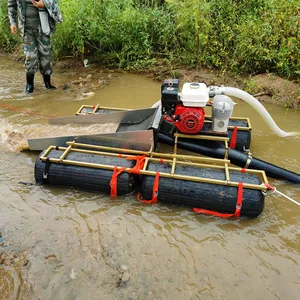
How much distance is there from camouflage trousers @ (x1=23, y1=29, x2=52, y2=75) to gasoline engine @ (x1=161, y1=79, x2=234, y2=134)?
136 inches

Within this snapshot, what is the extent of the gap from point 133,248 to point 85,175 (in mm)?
1090

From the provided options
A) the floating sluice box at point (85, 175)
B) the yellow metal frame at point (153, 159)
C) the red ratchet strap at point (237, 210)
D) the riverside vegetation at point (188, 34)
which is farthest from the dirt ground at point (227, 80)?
the floating sluice box at point (85, 175)

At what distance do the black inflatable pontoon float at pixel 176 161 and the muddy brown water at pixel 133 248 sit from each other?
18 cm

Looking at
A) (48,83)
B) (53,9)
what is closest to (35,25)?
(53,9)

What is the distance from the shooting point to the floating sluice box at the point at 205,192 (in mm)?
3455

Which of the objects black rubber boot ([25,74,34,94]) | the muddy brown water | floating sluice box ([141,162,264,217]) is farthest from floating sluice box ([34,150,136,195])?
black rubber boot ([25,74,34,94])

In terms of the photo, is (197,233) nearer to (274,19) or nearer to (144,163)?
(144,163)

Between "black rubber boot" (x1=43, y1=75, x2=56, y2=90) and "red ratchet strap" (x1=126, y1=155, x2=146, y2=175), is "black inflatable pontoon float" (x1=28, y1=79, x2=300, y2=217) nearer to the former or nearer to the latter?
"red ratchet strap" (x1=126, y1=155, x2=146, y2=175)

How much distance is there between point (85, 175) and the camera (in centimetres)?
383

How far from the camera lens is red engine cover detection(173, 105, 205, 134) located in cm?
397

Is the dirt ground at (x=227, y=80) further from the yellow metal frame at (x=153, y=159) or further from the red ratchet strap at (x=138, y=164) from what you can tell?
the red ratchet strap at (x=138, y=164)

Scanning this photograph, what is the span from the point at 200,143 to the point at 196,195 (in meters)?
0.90

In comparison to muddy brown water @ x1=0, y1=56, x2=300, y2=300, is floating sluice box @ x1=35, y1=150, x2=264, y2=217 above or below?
Result: above

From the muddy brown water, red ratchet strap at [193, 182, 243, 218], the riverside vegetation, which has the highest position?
the riverside vegetation
